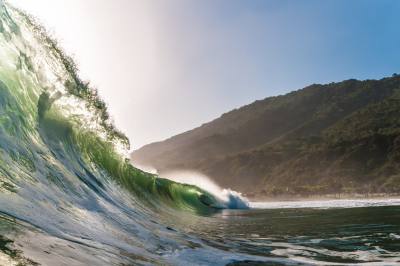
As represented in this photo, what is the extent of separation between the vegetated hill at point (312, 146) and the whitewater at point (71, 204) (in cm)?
5061

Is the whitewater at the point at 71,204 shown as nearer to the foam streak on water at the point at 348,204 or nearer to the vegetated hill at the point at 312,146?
the foam streak on water at the point at 348,204

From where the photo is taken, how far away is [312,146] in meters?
106

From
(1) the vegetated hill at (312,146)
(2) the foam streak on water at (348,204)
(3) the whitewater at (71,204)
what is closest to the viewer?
(3) the whitewater at (71,204)

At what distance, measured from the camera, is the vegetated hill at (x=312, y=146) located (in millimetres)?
79375

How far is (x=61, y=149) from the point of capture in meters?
11.1

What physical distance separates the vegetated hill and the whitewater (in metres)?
50.6

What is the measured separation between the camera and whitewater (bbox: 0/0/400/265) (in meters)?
5.00

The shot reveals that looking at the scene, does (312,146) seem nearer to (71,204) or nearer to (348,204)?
(348,204)

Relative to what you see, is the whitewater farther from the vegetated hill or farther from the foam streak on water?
the vegetated hill

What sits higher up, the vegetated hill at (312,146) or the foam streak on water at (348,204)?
the vegetated hill at (312,146)

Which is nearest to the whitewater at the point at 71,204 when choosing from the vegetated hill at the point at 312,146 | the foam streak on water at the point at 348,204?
the foam streak on water at the point at 348,204

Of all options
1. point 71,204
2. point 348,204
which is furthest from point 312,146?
point 71,204

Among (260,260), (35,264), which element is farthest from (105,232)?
(35,264)

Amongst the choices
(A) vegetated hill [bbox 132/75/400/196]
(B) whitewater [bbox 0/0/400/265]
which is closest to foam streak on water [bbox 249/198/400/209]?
(B) whitewater [bbox 0/0/400/265]
